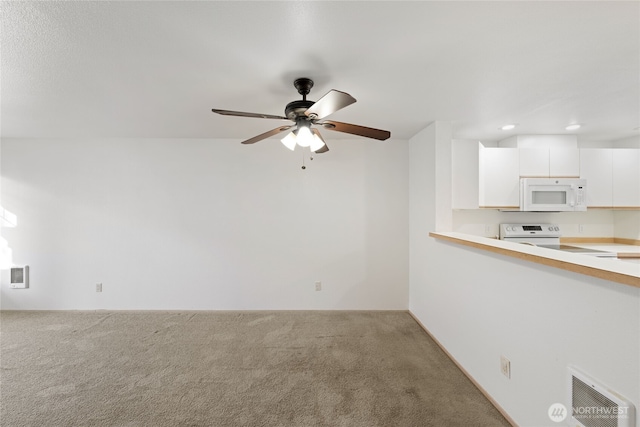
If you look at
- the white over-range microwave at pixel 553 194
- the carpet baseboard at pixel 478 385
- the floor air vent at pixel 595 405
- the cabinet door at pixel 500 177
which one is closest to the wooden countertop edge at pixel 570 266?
the floor air vent at pixel 595 405

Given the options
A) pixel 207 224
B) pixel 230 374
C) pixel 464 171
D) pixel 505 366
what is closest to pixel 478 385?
pixel 505 366

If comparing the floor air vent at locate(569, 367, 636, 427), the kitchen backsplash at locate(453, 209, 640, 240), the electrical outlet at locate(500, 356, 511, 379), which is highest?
the kitchen backsplash at locate(453, 209, 640, 240)

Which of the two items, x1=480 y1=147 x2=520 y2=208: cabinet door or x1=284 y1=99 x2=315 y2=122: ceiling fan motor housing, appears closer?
x1=284 y1=99 x2=315 y2=122: ceiling fan motor housing

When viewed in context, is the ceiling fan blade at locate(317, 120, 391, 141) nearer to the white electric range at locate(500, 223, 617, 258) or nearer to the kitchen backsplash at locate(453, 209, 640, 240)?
the kitchen backsplash at locate(453, 209, 640, 240)

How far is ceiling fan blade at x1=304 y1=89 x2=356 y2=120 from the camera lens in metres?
1.28

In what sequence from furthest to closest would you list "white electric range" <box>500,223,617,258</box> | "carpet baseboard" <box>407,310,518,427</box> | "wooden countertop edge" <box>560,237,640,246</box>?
"wooden countertop edge" <box>560,237,640,246</box>, "white electric range" <box>500,223,617,258</box>, "carpet baseboard" <box>407,310,518,427</box>

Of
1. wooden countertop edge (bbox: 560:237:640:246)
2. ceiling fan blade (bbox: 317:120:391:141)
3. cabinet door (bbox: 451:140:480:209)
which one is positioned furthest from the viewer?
wooden countertop edge (bbox: 560:237:640:246)

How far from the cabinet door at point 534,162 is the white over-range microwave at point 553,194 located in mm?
88

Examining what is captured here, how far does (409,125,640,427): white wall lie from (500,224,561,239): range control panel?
4.32ft

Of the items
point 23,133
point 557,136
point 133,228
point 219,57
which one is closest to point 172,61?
point 219,57

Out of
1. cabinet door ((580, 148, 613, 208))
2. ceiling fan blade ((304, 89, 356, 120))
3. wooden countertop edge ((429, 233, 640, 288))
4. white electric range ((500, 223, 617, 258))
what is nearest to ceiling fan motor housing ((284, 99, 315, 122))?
ceiling fan blade ((304, 89, 356, 120))

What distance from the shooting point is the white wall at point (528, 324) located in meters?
1.03

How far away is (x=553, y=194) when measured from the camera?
298 centimetres

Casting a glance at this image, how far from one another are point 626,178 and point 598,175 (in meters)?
0.32
